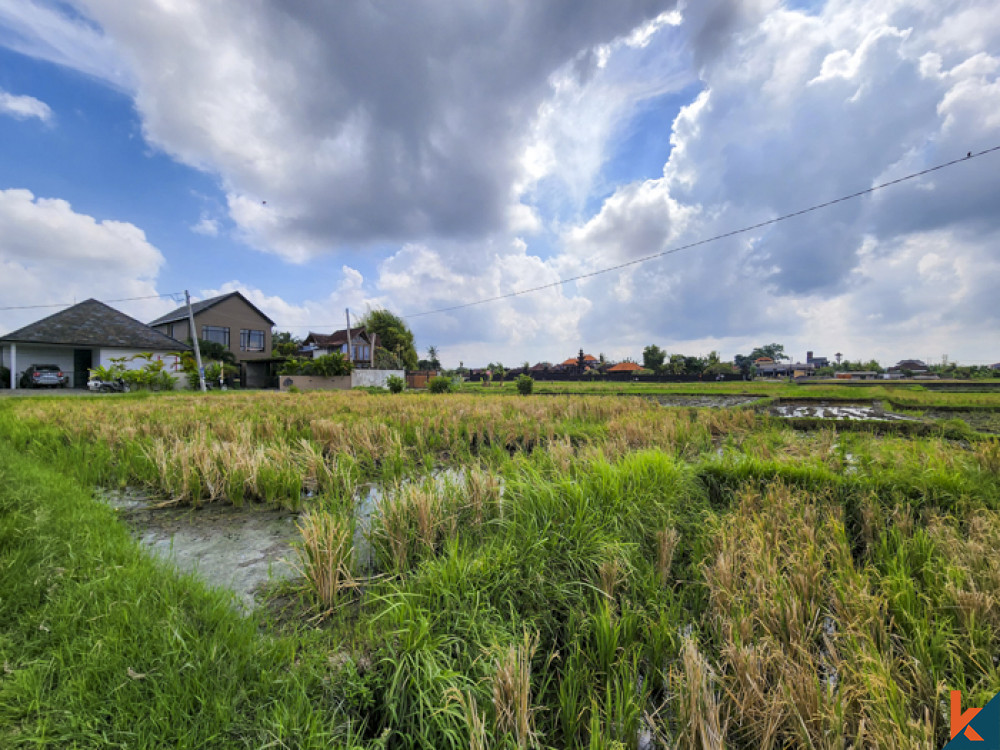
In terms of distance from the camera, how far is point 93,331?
25.5 m

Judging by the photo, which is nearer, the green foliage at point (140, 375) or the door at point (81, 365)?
the green foliage at point (140, 375)

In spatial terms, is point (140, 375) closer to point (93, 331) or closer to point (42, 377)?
point (42, 377)

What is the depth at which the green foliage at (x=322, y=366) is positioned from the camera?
27.4m

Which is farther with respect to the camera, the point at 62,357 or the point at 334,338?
the point at 334,338

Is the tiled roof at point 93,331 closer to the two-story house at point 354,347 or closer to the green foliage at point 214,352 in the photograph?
the green foliage at point 214,352

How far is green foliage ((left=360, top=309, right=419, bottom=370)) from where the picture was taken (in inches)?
2020

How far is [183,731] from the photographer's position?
1353 millimetres

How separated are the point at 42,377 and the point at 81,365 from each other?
3.10 m

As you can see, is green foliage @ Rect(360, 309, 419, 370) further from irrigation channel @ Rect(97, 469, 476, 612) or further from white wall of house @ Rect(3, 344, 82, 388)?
irrigation channel @ Rect(97, 469, 476, 612)

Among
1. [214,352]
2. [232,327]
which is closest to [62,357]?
[214,352]

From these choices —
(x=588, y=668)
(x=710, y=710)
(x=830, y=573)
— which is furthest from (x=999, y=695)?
(x=830, y=573)

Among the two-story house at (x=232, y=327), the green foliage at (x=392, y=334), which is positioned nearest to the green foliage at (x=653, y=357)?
the green foliage at (x=392, y=334)

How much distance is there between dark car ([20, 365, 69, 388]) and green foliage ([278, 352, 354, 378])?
11.2m

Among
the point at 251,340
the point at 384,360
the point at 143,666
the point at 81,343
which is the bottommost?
the point at 143,666
